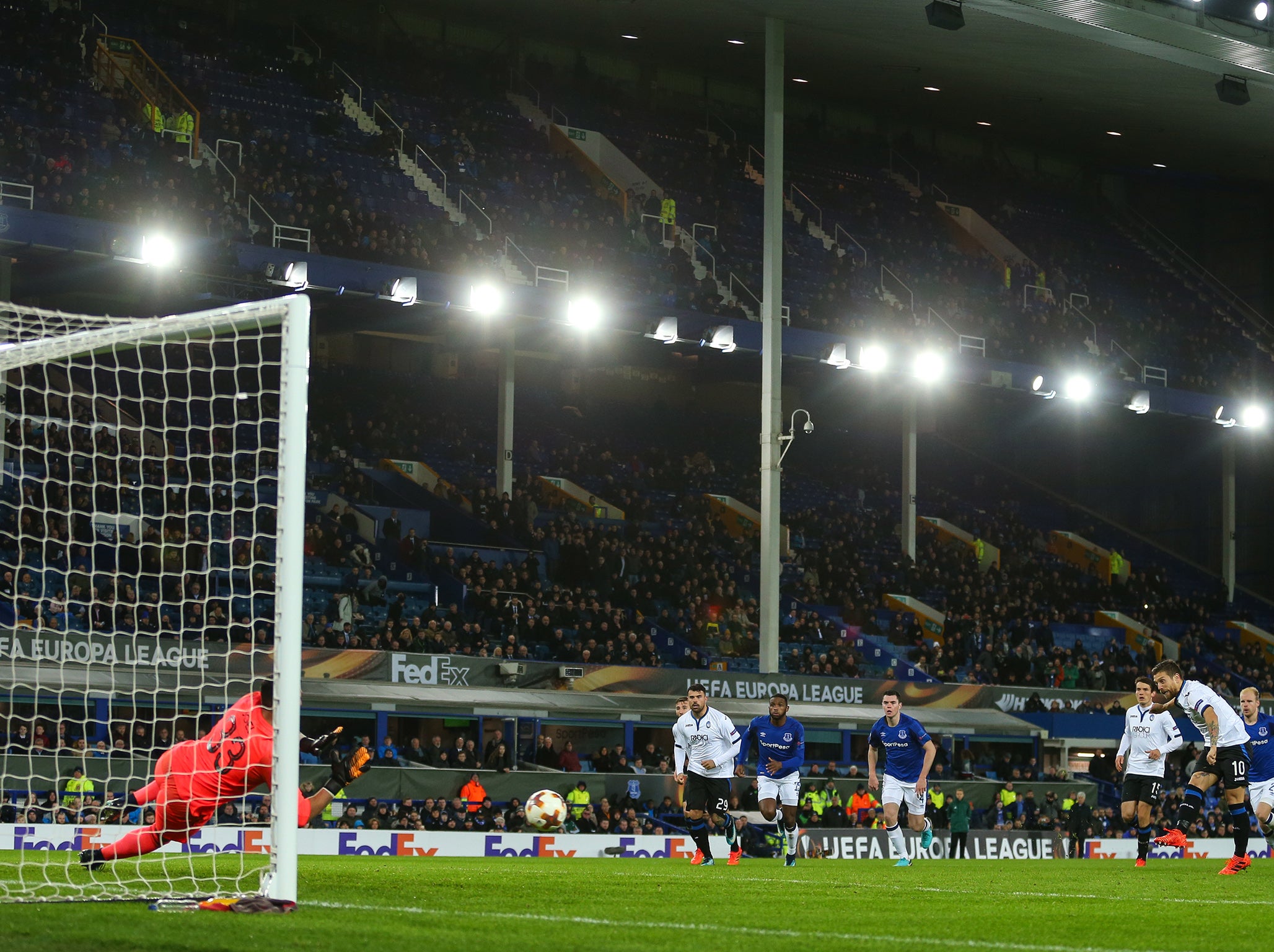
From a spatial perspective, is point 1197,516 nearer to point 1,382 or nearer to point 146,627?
point 146,627

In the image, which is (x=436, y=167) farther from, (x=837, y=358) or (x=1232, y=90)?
(x=1232, y=90)

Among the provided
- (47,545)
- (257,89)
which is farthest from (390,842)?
(257,89)

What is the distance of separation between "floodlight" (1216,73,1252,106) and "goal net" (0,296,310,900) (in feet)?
70.6

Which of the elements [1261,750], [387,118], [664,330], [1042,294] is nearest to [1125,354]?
[1042,294]

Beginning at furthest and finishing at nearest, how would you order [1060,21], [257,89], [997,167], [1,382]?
[997,167] → [257,89] → [1060,21] → [1,382]

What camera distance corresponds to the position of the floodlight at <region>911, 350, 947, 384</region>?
3712cm

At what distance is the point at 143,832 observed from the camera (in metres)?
10.9

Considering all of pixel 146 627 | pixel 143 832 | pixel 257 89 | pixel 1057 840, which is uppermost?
pixel 257 89

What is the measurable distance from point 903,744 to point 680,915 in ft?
30.3

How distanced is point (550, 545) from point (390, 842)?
1292 cm

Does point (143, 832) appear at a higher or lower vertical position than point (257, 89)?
lower

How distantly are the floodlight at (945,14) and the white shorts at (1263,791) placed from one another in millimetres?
18703

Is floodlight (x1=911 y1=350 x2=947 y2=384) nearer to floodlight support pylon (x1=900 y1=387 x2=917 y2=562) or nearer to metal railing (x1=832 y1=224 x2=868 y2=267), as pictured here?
floodlight support pylon (x1=900 y1=387 x2=917 y2=562)

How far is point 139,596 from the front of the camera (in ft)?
78.6
